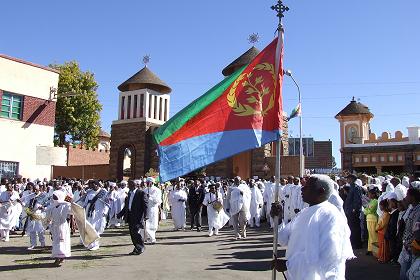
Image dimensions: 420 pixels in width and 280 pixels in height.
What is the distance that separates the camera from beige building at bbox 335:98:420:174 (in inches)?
1236

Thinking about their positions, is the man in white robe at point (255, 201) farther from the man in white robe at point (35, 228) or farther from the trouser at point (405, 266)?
the trouser at point (405, 266)

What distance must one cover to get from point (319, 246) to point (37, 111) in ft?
80.6

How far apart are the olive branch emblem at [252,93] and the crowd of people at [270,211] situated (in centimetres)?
118

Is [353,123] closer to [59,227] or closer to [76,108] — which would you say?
[76,108]

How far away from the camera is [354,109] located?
3678cm

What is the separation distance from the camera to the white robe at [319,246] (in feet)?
11.8

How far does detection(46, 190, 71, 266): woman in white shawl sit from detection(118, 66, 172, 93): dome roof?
3069cm

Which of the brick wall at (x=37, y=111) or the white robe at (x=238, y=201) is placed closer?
the white robe at (x=238, y=201)

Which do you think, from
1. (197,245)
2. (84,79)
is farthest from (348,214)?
(84,79)

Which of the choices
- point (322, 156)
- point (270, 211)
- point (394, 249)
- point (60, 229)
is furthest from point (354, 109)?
point (322, 156)

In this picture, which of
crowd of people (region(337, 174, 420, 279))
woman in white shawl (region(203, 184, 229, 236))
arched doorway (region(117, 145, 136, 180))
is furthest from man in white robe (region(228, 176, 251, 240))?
arched doorway (region(117, 145, 136, 180))

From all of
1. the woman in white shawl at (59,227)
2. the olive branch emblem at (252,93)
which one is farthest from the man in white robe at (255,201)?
the olive branch emblem at (252,93)

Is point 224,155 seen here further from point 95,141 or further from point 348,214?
point 95,141

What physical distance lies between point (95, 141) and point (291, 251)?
135ft
